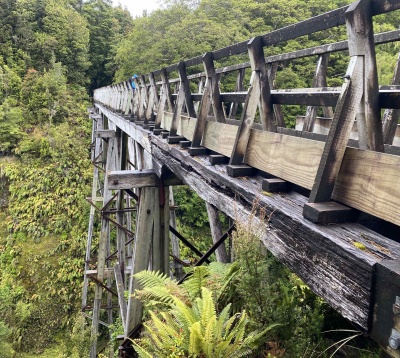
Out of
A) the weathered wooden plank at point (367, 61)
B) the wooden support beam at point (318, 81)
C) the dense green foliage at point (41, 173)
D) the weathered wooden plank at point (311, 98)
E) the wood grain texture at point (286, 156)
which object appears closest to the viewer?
the weathered wooden plank at point (367, 61)

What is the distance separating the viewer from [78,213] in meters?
16.5

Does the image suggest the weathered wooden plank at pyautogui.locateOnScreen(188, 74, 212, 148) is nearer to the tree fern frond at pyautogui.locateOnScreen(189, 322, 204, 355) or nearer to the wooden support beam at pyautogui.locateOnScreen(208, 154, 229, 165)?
the wooden support beam at pyautogui.locateOnScreen(208, 154, 229, 165)

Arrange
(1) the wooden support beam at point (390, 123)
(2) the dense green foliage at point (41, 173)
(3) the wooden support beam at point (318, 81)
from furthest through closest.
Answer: (2) the dense green foliage at point (41, 173) → (3) the wooden support beam at point (318, 81) → (1) the wooden support beam at point (390, 123)

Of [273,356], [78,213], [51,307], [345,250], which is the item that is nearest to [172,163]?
[273,356]

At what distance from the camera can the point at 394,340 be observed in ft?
3.55

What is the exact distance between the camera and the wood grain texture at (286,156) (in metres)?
1.69

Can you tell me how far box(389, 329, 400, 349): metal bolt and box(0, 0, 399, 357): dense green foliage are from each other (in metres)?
11.5

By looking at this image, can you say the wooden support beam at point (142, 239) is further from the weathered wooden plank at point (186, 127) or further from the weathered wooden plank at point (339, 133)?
the weathered wooden plank at point (339, 133)

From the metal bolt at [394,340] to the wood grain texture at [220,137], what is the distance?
1.61m

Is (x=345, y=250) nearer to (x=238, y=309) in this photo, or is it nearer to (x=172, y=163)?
(x=238, y=309)

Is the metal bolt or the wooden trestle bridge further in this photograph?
the wooden trestle bridge

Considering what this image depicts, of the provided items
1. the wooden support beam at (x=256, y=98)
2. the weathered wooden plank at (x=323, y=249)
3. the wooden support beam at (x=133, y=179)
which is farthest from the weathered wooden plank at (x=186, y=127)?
the weathered wooden plank at (x=323, y=249)

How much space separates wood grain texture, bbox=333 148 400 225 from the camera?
1.28 meters

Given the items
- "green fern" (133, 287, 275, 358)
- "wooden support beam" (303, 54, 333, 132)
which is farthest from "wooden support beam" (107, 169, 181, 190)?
"green fern" (133, 287, 275, 358)
